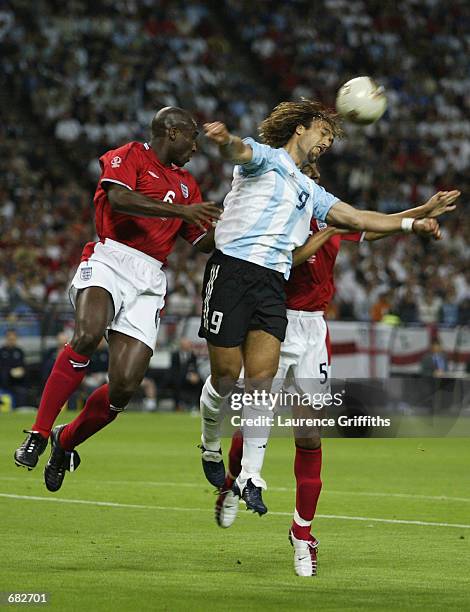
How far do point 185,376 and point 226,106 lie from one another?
9.83 meters

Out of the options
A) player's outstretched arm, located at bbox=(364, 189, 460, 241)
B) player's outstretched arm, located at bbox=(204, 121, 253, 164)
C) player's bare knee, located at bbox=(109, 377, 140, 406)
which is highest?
player's outstretched arm, located at bbox=(204, 121, 253, 164)

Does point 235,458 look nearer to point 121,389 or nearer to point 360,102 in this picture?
point 121,389

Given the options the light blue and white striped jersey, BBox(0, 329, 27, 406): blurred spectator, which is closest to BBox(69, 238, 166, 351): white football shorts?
the light blue and white striped jersey

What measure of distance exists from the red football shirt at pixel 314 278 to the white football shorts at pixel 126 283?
3.21 ft

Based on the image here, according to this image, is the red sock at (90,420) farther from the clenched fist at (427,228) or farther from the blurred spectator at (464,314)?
the blurred spectator at (464,314)

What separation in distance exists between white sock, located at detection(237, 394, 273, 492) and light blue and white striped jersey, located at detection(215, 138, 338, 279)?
0.92 metres

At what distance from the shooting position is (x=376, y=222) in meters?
8.09

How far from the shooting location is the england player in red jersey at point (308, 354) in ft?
26.8

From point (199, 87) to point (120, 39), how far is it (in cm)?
226

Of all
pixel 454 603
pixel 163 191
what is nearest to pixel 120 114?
pixel 163 191

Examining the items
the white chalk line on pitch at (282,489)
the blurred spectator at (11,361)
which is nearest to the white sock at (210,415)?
the white chalk line on pitch at (282,489)

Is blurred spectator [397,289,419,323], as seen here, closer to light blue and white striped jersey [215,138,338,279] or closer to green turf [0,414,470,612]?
green turf [0,414,470,612]

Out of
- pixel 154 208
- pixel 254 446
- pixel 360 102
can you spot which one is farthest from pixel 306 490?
pixel 360 102

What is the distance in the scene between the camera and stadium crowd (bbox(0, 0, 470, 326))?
2605cm
